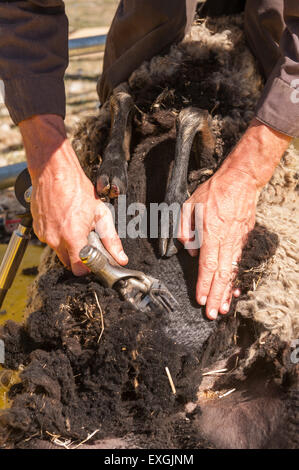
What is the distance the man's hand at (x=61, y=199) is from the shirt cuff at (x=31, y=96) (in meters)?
0.03

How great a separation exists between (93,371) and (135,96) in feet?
3.10

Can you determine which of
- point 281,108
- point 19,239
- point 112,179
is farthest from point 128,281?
point 19,239

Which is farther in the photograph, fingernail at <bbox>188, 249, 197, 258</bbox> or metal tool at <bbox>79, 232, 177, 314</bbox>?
fingernail at <bbox>188, 249, 197, 258</bbox>

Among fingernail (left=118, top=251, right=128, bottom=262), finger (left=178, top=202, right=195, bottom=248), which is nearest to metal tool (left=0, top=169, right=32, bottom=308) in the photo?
fingernail (left=118, top=251, right=128, bottom=262)

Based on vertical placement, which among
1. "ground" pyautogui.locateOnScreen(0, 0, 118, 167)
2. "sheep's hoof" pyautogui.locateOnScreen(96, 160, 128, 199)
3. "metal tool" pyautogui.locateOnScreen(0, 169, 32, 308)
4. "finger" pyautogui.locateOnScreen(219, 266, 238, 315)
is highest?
"sheep's hoof" pyautogui.locateOnScreen(96, 160, 128, 199)

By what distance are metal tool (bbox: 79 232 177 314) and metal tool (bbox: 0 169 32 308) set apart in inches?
21.4

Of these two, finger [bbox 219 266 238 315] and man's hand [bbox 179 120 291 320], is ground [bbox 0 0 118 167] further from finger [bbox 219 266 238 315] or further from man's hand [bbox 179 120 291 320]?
finger [bbox 219 266 238 315]

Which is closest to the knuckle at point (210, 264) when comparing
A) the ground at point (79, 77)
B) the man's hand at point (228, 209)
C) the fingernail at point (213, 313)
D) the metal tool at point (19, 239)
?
the man's hand at point (228, 209)

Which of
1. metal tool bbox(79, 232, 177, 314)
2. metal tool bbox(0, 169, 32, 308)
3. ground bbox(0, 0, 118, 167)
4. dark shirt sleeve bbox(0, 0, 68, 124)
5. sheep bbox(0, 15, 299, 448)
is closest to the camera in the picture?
sheep bbox(0, 15, 299, 448)

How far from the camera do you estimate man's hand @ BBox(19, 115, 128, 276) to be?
146cm

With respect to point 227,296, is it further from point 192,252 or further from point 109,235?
point 109,235

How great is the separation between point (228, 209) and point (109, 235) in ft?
1.15

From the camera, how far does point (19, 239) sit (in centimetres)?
203

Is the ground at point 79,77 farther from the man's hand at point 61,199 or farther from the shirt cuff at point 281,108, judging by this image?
the shirt cuff at point 281,108
